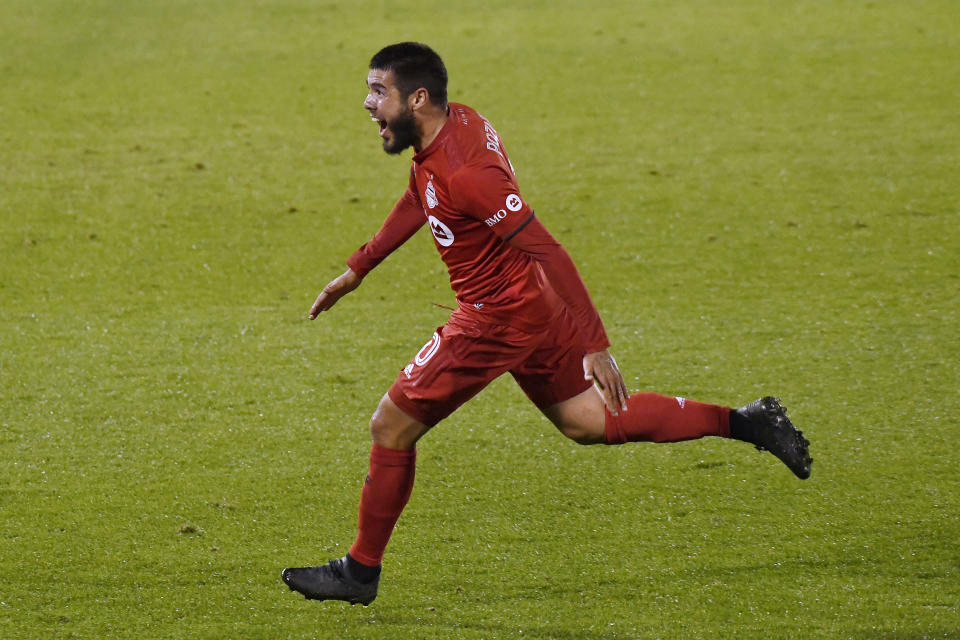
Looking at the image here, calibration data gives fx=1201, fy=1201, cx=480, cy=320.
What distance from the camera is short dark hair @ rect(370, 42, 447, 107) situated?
3695 mm

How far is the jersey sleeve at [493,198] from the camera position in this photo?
3488 millimetres

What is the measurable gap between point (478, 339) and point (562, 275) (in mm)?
449

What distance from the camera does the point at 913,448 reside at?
5016 mm

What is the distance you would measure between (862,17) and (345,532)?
9.01m

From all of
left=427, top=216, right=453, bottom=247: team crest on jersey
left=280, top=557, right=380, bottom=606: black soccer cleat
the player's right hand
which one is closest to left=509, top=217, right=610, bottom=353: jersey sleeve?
left=427, top=216, right=453, bottom=247: team crest on jersey

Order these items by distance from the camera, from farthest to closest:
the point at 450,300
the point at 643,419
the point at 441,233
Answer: the point at 450,300 → the point at 643,419 → the point at 441,233

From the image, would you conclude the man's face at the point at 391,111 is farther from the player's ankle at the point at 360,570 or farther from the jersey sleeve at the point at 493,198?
the player's ankle at the point at 360,570

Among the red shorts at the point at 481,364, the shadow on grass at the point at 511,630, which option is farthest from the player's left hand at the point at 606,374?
the shadow on grass at the point at 511,630

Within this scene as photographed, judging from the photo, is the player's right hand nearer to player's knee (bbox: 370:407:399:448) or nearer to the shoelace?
player's knee (bbox: 370:407:399:448)

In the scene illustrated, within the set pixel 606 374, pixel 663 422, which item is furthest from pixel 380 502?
pixel 663 422

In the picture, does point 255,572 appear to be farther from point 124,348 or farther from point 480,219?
point 124,348

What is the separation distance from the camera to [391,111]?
372cm

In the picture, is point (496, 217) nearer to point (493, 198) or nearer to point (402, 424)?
point (493, 198)

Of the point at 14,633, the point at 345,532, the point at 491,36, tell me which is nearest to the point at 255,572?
the point at 345,532
